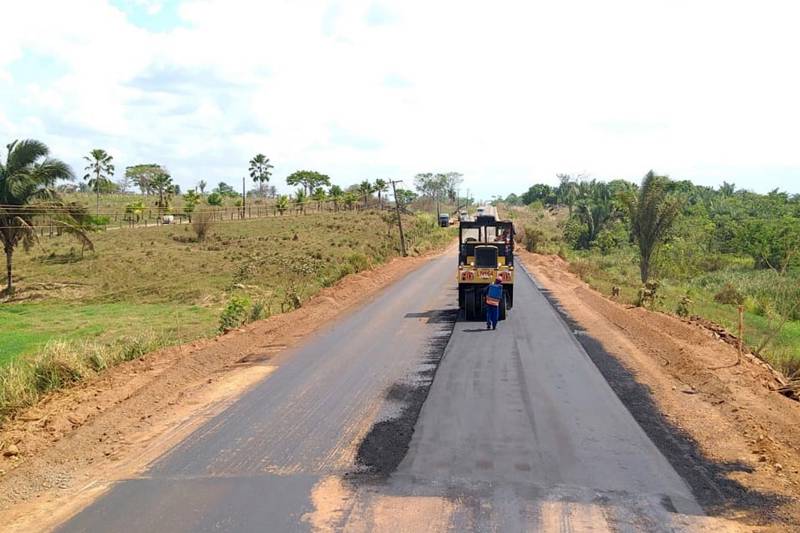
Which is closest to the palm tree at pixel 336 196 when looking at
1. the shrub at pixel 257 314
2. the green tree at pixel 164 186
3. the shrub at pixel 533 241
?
the green tree at pixel 164 186

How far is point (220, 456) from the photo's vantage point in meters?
8.24

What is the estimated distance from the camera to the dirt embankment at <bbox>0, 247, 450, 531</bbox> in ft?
24.2

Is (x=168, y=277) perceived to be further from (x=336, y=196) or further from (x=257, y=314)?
(x=336, y=196)

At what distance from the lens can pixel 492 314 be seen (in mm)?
17828

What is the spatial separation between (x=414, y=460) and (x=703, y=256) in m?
45.9

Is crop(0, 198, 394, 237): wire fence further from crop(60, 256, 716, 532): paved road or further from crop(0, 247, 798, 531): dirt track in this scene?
crop(60, 256, 716, 532): paved road

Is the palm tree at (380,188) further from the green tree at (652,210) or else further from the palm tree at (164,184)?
the green tree at (652,210)

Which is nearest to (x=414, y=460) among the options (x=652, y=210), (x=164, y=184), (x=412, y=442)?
(x=412, y=442)

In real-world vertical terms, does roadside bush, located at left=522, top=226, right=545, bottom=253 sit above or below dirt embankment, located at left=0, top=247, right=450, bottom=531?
above

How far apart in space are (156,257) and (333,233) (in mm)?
21912

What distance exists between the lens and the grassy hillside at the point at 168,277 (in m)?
25.6

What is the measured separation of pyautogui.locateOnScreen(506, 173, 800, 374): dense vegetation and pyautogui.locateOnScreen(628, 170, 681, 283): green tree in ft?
0.22

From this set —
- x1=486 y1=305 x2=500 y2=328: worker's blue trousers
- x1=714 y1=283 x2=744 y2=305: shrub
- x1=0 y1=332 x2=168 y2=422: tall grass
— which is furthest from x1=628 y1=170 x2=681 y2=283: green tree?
x1=0 y1=332 x2=168 y2=422: tall grass

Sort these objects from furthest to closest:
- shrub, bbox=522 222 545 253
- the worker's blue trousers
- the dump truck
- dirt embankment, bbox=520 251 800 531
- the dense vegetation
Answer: shrub, bbox=522 222 545 253
the dense vegetation
the dump truck
the worker's blue trousers
dirt embankment, bbox=520 251 800 531
